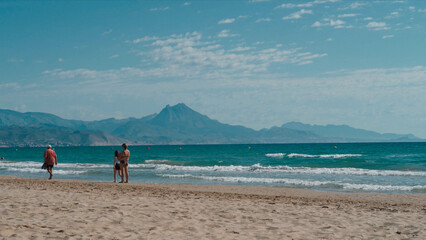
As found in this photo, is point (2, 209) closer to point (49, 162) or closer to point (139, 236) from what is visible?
point (139, 236)

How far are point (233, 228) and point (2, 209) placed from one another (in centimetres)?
486

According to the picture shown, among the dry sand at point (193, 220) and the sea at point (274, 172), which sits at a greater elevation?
the dry sand at point (193, 220)

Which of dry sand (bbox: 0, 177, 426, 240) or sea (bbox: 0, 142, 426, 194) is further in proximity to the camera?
sea (bbox: 0, 142, 426, 194)

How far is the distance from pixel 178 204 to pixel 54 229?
12.5 ft

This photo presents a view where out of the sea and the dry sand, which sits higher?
the dry sand

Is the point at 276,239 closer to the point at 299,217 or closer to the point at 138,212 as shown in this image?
the point at 299,217

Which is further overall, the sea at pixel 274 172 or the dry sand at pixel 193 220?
the sea at pixel 274 172

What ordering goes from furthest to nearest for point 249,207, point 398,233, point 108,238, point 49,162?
point 49,162 < point 249,207 < point 398,233 < point 108,238

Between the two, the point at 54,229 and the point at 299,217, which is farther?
the point at 299,217

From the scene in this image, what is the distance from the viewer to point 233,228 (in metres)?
7.13

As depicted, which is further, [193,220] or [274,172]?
[274,172]

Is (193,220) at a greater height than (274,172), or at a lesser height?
greater

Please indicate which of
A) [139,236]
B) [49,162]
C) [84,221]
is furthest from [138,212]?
[49,162]

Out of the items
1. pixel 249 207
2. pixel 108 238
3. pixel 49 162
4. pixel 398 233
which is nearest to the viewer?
pixel 108 238
